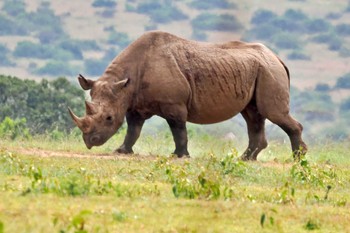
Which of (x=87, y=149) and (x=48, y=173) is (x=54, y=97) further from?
(x=48, y=173)

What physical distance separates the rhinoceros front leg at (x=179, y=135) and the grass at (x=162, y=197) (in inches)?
85.3

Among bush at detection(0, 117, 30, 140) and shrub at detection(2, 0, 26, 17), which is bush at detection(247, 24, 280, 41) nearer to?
bush at detection(0, 117, 30, 140)

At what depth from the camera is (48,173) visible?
1543 centimetres

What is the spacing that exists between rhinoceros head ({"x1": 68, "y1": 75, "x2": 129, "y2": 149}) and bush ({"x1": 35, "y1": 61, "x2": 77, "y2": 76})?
158ft

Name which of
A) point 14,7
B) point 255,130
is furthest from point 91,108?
point 14,7

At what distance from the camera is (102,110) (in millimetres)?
20625

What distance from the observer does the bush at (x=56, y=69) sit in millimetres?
69312

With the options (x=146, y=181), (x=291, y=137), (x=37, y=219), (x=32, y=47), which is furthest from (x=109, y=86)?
(x=32, y=47)

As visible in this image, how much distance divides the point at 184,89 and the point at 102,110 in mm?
1371

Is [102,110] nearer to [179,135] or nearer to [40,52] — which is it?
[179,135]

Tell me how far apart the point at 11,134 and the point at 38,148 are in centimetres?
387

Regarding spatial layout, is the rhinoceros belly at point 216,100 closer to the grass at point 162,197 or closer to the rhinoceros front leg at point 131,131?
the rhinoceros front leg at point 131,131

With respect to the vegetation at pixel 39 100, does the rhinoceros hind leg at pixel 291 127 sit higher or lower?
higher

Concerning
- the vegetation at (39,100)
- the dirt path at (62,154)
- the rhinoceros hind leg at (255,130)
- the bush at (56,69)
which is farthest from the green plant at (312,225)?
the bush at (56,69)
